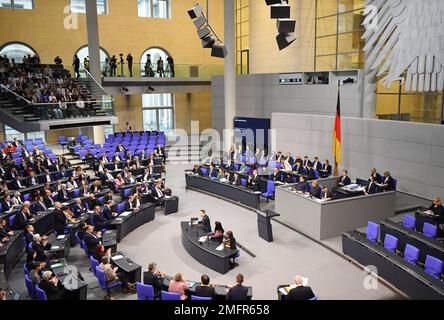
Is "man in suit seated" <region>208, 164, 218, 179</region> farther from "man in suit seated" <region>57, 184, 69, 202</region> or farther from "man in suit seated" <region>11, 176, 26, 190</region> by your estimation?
"man in suit seated" <region>11, 176, 26, 190</region>

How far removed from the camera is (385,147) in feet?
53.3

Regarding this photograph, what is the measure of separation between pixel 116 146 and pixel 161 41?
491 inches

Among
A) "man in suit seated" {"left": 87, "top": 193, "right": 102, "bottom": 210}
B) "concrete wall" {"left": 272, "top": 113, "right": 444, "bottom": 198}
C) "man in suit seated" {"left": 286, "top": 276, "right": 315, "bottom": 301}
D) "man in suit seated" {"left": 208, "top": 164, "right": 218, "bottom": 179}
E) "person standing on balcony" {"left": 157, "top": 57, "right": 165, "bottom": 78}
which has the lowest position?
"man in suit seated" {"left": 286, "top": 276, "right": 315, "bottom": 301}

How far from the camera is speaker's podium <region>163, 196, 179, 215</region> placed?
14.4m

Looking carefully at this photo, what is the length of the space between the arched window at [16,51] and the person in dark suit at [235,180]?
17757 millimetres

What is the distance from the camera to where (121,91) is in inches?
1043

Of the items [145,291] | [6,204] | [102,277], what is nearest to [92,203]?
[6,204]

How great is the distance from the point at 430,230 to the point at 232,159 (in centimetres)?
1149

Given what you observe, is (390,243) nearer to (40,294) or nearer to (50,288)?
(50,288)

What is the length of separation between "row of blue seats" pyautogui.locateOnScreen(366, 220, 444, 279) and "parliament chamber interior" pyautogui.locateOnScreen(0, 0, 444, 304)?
34 millimetres

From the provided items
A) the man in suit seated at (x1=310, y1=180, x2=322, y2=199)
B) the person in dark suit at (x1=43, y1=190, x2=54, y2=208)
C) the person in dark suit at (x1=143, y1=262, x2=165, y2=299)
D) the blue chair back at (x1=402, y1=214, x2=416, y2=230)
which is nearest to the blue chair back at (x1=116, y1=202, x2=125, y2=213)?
the person in dark suit at (x1=43, y1=190, x2=54, y2=208)

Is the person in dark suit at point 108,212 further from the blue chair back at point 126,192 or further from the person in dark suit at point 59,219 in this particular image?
the blue chair back at point 126,192
